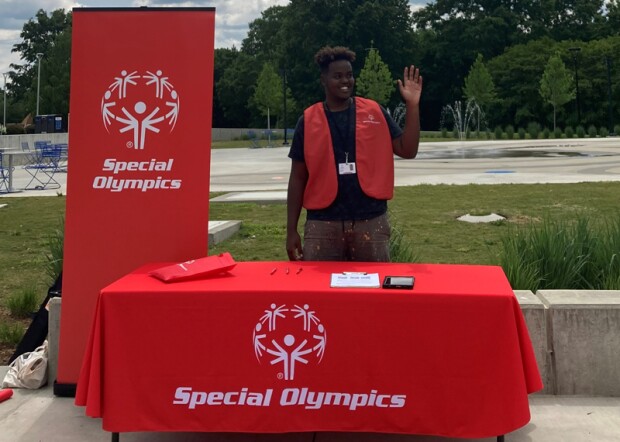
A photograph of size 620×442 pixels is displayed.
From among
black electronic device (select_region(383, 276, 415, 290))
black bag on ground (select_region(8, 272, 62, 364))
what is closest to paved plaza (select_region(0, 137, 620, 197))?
black bag on ground (select_region(8, 272, 62, 364))

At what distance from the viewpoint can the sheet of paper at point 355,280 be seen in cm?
364

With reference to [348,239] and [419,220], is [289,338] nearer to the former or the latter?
[348,239]

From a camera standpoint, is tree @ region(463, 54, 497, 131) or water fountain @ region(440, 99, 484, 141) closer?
tree @ region(463, 54, 497, 131)

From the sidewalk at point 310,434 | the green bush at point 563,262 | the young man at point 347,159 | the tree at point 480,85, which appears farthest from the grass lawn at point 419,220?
the tree at point 480,85

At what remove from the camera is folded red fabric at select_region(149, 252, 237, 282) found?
383 cm

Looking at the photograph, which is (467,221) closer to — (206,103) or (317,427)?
(206,103)

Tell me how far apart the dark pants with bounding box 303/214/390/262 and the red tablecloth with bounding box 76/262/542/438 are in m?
0.66

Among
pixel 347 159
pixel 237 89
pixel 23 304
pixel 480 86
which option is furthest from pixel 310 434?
pixel 237 89

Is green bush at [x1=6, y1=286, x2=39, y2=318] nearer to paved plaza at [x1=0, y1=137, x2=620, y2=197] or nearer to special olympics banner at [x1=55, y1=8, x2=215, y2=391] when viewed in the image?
special olympics banner at [x1=55, y1=8, x2=215, y2=391]

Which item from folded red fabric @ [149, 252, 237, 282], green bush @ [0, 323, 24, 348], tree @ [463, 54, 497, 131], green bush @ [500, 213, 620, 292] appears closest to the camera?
folded red fabric @ [149, 252, 237, 282]

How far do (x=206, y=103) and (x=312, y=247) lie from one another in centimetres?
102

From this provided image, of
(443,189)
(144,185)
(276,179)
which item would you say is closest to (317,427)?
(144,185)

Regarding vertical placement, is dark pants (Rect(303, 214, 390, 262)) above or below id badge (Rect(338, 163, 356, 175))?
below

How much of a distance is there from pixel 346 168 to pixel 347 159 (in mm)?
49
